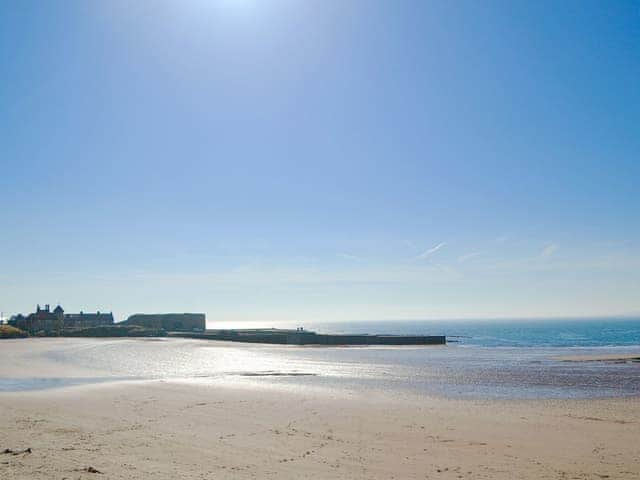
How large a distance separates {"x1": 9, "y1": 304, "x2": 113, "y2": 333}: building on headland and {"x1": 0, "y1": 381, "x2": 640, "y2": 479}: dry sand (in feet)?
351

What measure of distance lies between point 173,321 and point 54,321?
26297 millimetres

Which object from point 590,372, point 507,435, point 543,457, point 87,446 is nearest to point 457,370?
point 590,372

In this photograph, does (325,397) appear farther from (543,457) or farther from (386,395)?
(543,457)

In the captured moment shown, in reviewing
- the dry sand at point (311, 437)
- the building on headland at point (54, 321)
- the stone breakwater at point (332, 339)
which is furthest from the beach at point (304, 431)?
the building on headland at point (54, 321)

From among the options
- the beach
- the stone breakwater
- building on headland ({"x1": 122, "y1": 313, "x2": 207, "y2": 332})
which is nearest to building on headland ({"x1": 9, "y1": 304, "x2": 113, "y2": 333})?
building on headland ({"x1": 122, "y1": 313, "x2": 207, "y2": 332})

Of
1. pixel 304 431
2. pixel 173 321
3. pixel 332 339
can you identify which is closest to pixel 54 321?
pixel 173 321

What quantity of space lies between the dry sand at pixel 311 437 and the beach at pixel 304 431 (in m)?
0.04

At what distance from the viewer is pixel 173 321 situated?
136000 mm

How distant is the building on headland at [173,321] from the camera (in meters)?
134

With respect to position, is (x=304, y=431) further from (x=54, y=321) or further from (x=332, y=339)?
(x=54, y=321)

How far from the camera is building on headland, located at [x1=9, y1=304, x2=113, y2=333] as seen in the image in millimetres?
120438

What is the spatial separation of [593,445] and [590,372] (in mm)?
26851

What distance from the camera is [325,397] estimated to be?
24.3m

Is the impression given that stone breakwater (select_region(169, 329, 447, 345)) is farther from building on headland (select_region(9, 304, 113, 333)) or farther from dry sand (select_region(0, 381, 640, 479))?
dry sand (select_region(0, 381, 640, 479))
